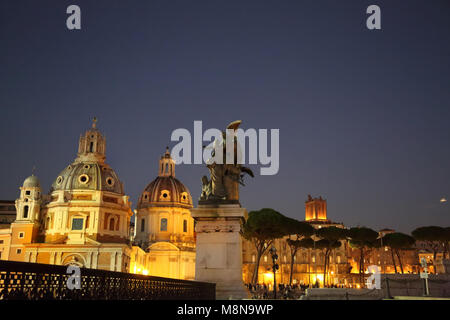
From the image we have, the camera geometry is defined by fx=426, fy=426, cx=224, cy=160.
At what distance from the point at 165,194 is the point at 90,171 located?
22681mm

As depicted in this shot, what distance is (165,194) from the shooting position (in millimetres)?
108500

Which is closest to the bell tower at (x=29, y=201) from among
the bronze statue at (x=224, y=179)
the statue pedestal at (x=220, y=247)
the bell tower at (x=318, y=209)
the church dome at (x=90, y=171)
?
the church dome at (x=90, y=171)

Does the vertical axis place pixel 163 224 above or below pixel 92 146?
below

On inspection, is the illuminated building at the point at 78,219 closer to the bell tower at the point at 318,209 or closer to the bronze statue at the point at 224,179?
the bronze statue at the point at 224,179

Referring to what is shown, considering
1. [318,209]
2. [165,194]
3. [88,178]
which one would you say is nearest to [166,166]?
[165,194]

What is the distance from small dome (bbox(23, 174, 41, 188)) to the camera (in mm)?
88625

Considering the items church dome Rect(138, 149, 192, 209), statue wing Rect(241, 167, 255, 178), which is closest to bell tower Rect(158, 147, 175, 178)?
church dome Rect(138, 149, 192, 209)

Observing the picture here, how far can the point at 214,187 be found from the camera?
14.9 m

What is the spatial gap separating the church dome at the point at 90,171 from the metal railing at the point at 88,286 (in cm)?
8134

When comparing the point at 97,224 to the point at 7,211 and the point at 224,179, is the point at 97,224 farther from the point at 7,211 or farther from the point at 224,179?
the point at 224,179
